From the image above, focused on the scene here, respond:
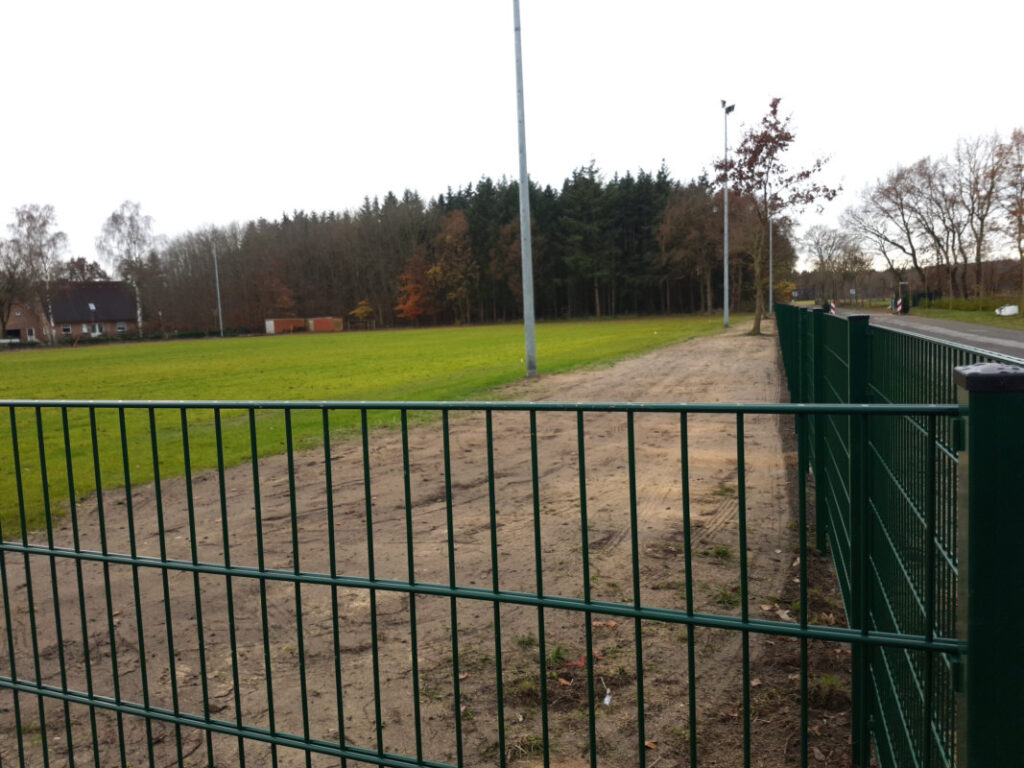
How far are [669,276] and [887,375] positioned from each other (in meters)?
79.1

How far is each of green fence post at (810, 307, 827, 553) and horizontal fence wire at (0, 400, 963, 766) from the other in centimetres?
28

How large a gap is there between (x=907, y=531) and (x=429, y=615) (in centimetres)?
324

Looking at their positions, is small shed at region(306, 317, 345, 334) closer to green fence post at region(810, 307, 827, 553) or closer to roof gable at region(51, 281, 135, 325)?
roof gable at region(51, 281, 135, 325)

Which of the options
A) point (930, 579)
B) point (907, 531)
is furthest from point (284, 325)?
point (930, 579)

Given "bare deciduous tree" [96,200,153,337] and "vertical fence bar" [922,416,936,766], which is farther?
"bare deciduous tree" [96,200,153,337]

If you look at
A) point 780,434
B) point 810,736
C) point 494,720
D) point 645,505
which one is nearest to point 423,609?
point 494,720

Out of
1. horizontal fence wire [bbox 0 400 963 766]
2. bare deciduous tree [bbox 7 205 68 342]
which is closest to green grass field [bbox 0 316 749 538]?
horizontal fence wire [bbox 0 400 963 766]

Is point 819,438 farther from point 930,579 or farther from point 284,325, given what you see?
point 284,325

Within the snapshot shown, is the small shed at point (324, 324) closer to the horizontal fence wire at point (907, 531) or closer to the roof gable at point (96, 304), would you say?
the roof gable at point (96, 304)

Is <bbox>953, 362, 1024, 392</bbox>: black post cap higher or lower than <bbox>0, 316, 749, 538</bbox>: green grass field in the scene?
higher

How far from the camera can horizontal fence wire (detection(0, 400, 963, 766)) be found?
2.43m

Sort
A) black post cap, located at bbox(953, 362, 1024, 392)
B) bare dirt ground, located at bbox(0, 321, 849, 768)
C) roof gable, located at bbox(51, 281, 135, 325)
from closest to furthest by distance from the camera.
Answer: black post cap, located at bbox(953, 362, 1024, 392) < bare dirt ground, located at bbox(0, 321, 849, 768) < roof gable, located at bbox(51, 281, 135, 325)

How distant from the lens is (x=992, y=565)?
1.68m

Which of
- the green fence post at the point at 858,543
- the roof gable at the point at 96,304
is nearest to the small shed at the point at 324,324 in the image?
the roof gable at the point at 96,304
